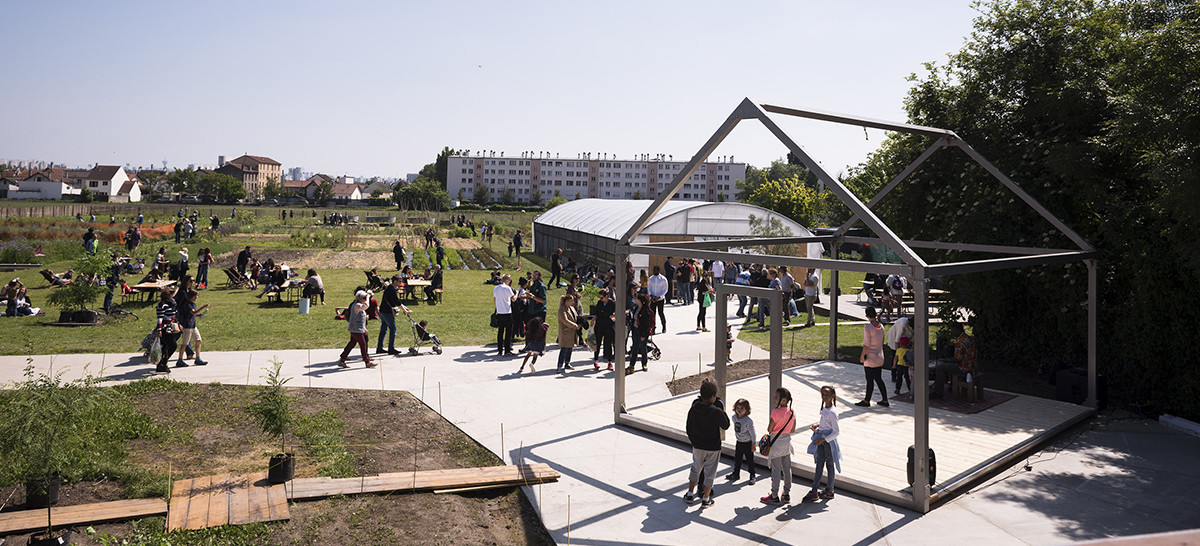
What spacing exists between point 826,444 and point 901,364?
5.38 m

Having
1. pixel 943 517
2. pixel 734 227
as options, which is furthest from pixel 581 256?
pixel 943 517

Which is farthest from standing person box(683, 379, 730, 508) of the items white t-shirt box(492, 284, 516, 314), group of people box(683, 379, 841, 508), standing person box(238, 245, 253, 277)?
standing person box(238, 245, 253, 277)

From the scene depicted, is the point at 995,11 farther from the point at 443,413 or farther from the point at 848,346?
the point at 443,413

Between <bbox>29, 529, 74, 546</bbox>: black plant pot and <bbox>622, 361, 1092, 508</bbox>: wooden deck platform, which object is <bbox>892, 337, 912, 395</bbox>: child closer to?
<bbox>622, 361, 1092, 508</bbox>: wooden deck platform

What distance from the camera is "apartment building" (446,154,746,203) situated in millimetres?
147125

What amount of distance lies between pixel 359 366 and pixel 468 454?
5.79 meters

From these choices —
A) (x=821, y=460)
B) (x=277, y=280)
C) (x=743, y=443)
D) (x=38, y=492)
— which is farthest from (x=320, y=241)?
(x=821, y=460)

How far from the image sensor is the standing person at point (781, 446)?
8.47 m

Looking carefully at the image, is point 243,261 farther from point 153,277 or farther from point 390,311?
point 390,311

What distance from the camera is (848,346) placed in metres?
18.4

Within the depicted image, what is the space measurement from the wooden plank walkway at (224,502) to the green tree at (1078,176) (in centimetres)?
1135

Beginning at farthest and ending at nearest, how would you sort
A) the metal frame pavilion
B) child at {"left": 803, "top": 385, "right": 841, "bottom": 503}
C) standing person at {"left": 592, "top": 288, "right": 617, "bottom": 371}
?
standing person at {"left": 592, "top": 288, "right": 617, "bottom": 371} → child at {"left": 803, "top": 385, "right": 841, "bottom": 503} → the metal frame pavilion

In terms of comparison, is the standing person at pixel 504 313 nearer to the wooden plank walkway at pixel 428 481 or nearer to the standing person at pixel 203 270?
the wooden plank walkway at pixel 428 481

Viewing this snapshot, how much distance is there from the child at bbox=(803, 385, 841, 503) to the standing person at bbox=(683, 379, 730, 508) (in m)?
1.04
